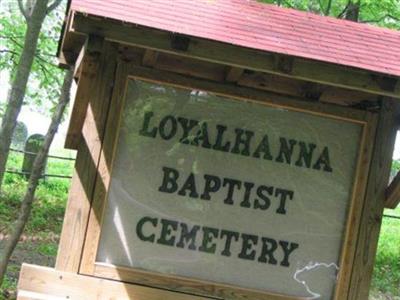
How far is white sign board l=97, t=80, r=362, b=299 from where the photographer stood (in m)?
4.34

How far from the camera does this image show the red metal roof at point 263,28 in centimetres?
362

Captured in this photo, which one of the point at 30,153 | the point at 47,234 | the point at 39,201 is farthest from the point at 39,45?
the point at 47,234

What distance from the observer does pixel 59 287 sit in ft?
13.7

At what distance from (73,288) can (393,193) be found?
250 centimetres

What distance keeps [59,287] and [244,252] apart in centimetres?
138

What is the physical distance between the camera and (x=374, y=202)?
14.8ft

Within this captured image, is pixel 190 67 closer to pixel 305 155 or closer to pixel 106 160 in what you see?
pixel 106 160

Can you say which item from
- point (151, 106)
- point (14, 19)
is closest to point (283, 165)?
point (151, 106)

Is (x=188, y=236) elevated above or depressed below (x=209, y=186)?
below

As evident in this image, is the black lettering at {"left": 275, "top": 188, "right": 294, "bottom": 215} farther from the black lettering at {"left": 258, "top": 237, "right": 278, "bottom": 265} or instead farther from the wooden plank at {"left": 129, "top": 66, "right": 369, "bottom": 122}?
the wooden plank at {"left": 129, "top": 66, "right": 369, "bottom": 122}

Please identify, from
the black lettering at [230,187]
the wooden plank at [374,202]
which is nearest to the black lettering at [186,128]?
the black lettering at [230,187]

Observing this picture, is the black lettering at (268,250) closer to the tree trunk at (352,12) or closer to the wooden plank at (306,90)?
the wooden plank at (306,90)

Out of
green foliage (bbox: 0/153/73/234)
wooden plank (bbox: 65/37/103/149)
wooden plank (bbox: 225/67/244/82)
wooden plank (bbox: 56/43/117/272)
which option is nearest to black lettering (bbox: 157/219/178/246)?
wooden plank (bbox: 56/43/117/272)

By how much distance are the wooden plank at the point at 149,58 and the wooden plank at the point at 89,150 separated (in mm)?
234
